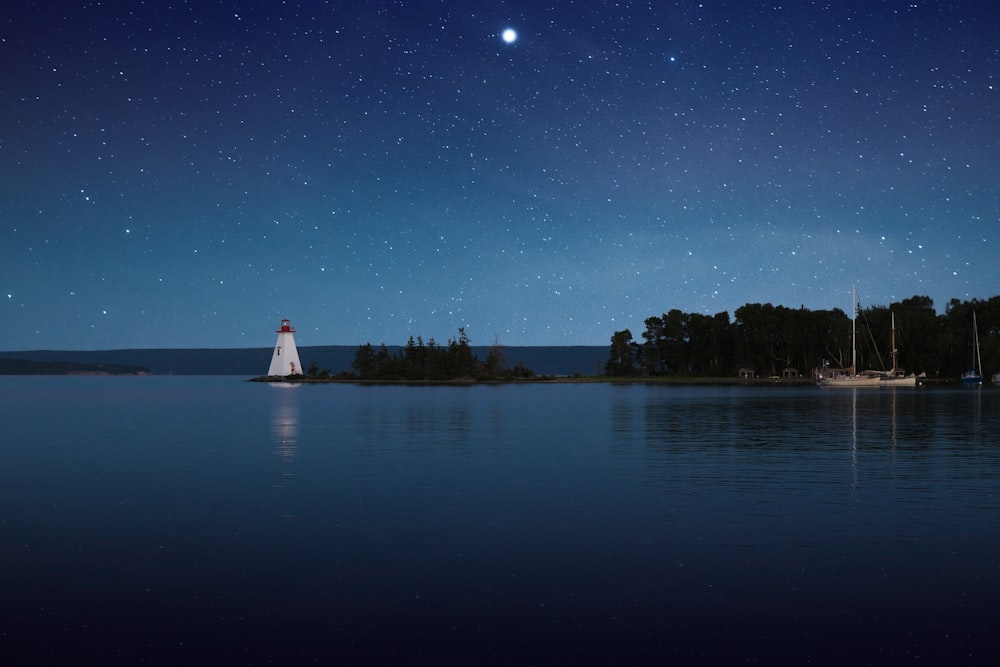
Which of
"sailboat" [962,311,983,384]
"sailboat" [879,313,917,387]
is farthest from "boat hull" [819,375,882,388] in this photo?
"sailboat" [962,311,983,384]

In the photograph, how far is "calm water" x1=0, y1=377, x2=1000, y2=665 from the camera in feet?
40.5

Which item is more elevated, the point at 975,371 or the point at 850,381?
the point at 975,371

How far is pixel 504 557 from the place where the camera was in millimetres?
17672

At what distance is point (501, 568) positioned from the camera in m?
16.7

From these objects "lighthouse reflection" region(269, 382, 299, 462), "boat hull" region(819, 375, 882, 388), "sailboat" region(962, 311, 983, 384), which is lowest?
"lighthouse reflection" region(269, 382, 299, 462)

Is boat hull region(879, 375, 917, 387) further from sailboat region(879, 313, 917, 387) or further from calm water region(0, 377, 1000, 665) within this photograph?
calm water region(0, 377, 1000, 665)

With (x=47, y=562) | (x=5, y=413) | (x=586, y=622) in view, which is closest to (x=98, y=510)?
(x=47, y=562)

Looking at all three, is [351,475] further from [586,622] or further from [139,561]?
[586,622]

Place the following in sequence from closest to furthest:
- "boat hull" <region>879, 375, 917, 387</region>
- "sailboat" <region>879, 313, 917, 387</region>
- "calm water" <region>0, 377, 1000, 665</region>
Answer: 1. "calm water" <region>0, 377, 1000, 665</region>
2. "boat hull" <region>879, 375, 917, 387</region>
3. "sailboat" <region>879, 313, 917, 387</region>

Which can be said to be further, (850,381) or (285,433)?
(850,381)

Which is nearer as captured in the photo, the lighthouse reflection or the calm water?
the calm water

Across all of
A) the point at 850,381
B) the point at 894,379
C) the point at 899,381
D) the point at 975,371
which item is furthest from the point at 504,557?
the point at 975,371

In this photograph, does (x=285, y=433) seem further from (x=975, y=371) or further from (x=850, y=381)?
(x=975, y=371)

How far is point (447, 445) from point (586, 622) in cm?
3026
